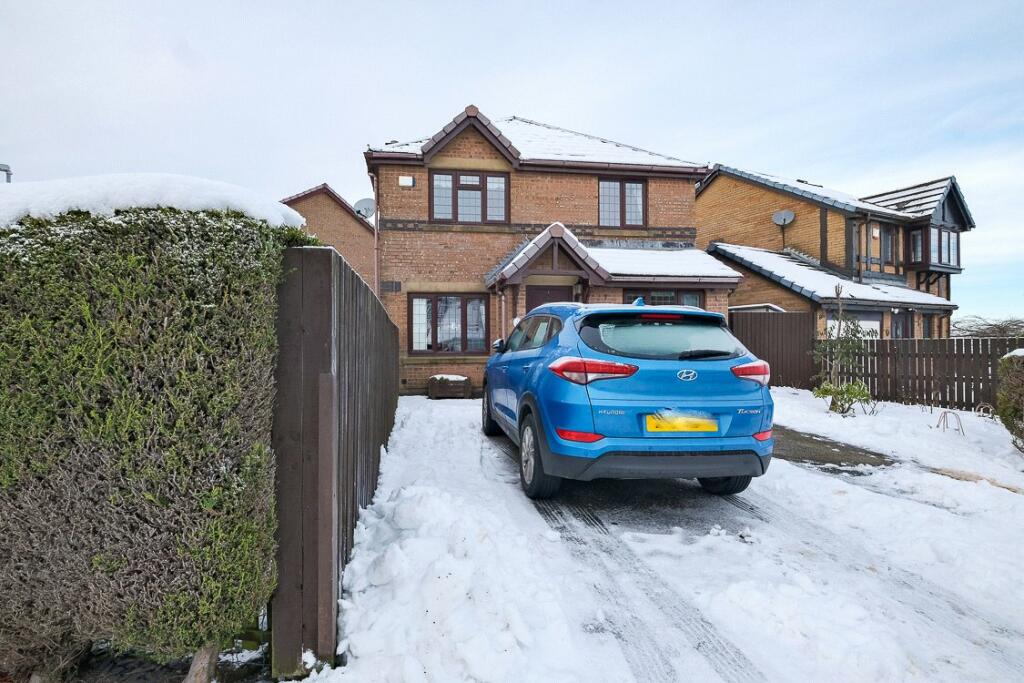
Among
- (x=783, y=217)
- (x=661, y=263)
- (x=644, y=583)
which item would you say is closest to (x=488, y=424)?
(x=644, y=583)

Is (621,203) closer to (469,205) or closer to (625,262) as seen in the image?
(625,262)

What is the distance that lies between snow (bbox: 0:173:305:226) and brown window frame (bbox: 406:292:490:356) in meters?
11.4

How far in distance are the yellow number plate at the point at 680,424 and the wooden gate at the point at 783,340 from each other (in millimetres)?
12346

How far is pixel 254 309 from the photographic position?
2.00 meters

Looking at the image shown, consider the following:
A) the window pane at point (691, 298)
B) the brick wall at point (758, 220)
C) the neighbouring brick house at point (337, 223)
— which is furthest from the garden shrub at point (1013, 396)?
the neighbouring brick house at point (337, 223)

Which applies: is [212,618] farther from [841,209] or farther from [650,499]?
[841,209]

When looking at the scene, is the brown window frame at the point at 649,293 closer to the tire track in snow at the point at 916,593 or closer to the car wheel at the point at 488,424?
the car wheel at the point at 488,424

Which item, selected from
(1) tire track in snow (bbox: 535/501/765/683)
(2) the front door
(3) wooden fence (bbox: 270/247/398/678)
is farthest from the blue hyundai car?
(2) the front door

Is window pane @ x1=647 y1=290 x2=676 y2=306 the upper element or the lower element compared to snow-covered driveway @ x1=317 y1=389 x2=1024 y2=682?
upper

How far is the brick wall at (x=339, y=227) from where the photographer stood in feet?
82.4

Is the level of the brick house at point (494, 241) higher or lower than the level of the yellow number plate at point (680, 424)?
higher

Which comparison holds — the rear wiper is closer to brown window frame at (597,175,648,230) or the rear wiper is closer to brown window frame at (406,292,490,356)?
brown window frame at (406,292,490,356)

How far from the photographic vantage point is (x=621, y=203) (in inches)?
590

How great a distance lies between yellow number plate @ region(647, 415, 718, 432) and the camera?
3709mm
